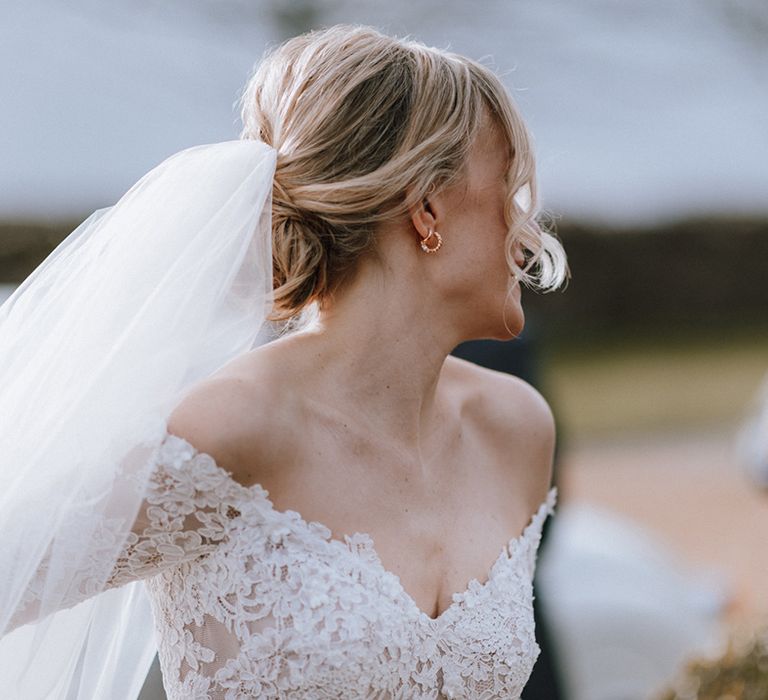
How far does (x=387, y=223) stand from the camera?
242 centimetres

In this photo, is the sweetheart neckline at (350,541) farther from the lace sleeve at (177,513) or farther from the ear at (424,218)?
the ear at (424,218)

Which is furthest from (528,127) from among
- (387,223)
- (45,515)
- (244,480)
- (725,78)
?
(725,78)

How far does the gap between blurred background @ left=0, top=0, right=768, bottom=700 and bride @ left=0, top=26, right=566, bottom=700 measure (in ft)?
3.37

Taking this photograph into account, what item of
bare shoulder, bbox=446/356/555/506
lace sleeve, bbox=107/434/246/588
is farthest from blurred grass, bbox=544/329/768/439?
lace sleeve, bbox=107/434/246/588

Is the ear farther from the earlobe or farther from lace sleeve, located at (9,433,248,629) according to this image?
lace sleeve, located at (9,433,248,629)

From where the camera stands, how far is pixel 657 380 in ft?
54.7

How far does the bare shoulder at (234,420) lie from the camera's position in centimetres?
216

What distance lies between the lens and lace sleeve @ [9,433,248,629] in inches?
82.4

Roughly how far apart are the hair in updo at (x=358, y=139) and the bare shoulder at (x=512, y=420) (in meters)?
0.52

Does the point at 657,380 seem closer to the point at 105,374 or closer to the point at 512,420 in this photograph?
the point at 512,420

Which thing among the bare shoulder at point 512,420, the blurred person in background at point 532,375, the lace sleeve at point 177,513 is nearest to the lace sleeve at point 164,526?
the lace sleeve at point 177,513

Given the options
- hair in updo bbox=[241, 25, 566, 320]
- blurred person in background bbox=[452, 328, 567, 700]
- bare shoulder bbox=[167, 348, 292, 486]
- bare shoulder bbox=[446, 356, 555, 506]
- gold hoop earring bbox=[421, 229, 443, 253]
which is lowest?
blurred person in background bbox=[452, 328, 567, 700]

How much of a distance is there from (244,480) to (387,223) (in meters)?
0.60

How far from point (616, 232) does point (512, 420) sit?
14902mm
